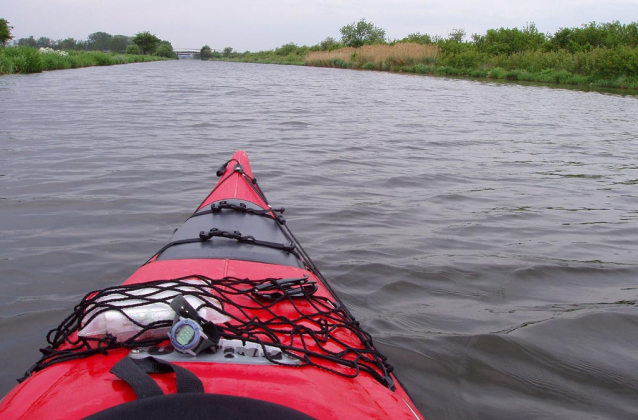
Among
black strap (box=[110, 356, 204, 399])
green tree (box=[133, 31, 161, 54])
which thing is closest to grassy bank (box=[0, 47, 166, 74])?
black strap (box=[110, 356, 204, 399])

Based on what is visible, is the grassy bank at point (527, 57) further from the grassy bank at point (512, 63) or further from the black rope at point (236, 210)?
the black rope at point (236, 210)

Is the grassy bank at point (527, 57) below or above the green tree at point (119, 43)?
below

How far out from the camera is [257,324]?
1.44m

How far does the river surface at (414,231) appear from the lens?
2.29m

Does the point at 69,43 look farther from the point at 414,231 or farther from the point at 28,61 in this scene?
the point at 414,231

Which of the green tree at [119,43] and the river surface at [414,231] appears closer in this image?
the river surface at [414,231]

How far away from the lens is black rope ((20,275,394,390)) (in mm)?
1327

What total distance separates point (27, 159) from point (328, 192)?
3.27 meters

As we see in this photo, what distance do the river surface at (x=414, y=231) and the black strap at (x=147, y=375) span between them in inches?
47.7

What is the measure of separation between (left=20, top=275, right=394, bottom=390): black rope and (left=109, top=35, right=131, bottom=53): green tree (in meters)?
96.9

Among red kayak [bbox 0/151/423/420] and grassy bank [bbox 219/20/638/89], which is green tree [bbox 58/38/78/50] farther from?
red kayak [bbox 0/151/423/420]

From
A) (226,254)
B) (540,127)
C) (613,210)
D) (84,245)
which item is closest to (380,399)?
(226,254)

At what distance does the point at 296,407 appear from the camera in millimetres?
1110

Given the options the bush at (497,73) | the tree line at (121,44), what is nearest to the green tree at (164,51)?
the tree line at (121,44)
